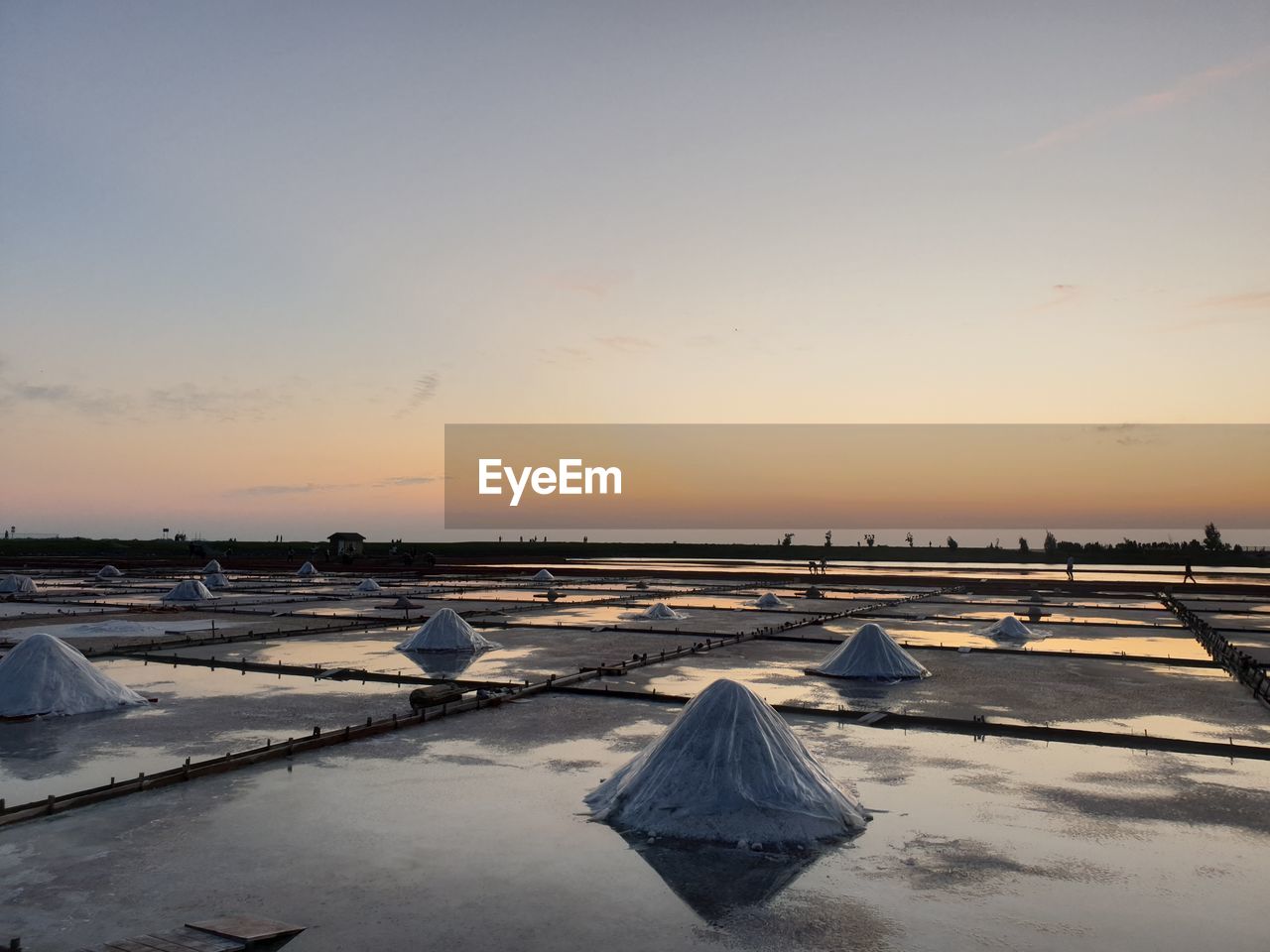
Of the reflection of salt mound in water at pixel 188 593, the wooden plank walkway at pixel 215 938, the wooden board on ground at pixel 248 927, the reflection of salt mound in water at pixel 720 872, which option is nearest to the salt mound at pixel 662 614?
the reflection of salt mound in water at pixel 188 593

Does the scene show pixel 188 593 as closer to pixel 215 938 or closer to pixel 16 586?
pixel 16 586

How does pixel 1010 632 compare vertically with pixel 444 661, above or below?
above

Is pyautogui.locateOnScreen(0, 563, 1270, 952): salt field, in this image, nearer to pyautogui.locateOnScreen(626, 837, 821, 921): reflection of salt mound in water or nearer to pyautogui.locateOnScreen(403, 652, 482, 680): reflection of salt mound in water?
pyautogui.locateOnScreen(626, 837, 821, 921): reflection of salt mound in water

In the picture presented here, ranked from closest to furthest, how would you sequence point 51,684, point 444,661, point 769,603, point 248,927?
point 248,927
point 51,684
point 444,661
point 769,603

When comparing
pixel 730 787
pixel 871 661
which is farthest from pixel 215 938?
pixel 871 661

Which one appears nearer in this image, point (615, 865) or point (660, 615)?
point (615, 865)

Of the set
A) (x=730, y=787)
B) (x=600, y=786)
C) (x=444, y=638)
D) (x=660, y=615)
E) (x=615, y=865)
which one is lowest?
(x=660, y=615)

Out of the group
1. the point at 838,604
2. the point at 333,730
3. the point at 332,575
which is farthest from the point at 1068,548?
the point at 333,730
